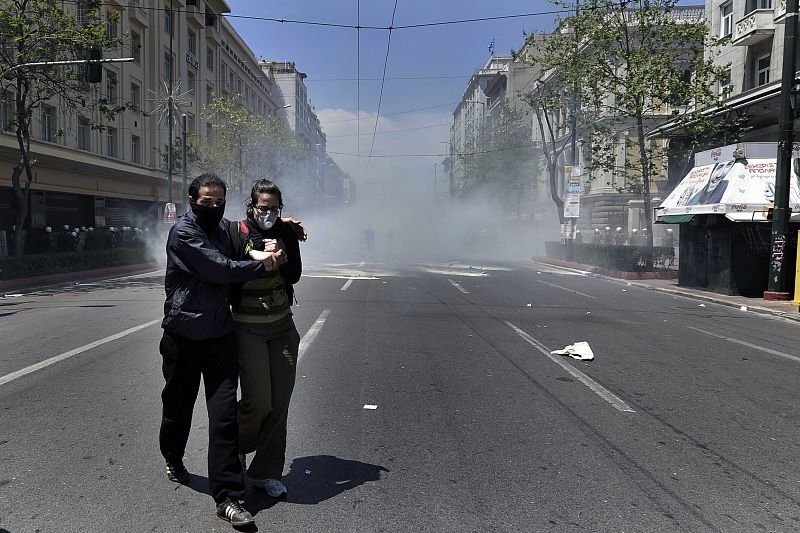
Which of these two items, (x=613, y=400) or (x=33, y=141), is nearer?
(x=613, y=400)

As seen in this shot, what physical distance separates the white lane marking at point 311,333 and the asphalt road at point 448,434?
0.26 feet

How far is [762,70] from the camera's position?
26578 millimetres

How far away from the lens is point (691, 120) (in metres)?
22.0

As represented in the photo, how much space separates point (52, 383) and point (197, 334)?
3745mm

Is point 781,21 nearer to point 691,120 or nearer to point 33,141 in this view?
point 691,120

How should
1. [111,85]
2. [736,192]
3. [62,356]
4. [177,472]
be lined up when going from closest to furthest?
[177,472]
[62,356]
[736,192]
[111,85]

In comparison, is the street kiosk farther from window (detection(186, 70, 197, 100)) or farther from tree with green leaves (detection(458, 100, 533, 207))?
window (detection(186, 70, 197, 100))

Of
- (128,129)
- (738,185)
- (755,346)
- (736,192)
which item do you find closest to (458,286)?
(736,192)

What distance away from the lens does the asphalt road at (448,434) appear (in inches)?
135

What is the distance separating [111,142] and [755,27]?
3037cm

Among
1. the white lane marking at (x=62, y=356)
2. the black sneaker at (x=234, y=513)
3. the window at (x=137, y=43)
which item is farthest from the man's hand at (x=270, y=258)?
the window at (x=137, y=43)

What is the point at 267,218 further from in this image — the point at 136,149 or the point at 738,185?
the point at 136,149

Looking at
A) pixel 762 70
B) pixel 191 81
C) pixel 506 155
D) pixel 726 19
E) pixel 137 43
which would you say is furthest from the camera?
pixel 506 155

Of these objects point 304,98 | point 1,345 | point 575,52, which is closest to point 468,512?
point 1,345
